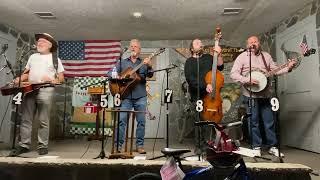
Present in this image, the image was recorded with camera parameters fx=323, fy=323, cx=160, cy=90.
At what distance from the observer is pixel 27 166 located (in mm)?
3254

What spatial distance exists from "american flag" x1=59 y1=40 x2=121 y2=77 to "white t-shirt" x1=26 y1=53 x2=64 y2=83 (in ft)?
10.1

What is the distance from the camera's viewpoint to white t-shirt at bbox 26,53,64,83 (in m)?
3.92

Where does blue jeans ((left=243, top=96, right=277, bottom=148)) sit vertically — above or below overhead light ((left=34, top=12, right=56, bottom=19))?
below

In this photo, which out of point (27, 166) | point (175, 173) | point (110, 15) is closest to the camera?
point (175, 173)

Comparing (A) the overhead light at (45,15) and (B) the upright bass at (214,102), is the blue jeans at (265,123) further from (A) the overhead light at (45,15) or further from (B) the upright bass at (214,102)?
(A) the overhead light at (45,15)

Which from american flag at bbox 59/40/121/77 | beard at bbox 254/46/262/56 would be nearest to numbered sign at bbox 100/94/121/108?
beard at bbox 254/46/262/56

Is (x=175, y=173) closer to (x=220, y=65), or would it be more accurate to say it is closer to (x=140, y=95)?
(x=140, y=95)

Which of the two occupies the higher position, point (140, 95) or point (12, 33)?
point (12, 33)

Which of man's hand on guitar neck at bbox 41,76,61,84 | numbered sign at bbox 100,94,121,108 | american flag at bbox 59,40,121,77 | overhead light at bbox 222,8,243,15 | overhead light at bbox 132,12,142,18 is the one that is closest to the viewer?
numbered sign at bbox 100,94,121,108

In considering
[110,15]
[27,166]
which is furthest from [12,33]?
[27,166]

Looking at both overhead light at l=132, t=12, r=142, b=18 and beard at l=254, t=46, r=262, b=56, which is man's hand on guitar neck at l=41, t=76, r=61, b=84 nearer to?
overhead light at l=132, t=12, r=142, b=18

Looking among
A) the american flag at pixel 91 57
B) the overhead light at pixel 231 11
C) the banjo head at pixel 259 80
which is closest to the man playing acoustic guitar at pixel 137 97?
the banjo head at pixel 259 80

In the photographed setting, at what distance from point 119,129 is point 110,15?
2326mm

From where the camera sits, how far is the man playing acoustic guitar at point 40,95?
3.87m
